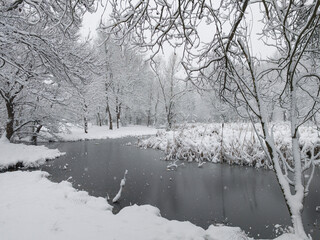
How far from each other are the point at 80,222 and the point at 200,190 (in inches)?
155

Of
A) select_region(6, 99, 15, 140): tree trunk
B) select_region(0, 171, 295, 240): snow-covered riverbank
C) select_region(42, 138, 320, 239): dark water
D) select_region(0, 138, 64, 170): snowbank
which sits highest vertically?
select_region(6, 99, 15, 140): tree trunk

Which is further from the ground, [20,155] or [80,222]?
[20,155]

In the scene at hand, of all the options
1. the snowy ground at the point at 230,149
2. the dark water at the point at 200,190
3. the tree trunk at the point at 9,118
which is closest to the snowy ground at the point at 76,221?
the dark water at the point at 200,190

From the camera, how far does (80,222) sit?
348 centimetres

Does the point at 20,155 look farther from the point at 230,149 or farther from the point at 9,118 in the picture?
the point at 230,149

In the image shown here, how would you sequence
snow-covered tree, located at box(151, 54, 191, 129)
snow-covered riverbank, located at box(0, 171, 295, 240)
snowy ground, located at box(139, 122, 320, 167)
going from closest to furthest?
1. snow-covered tree, located at box(151, 54, 191, 129)
2. snow-covered riverbank, located at box(0, 171, 295, 240)
3. snowy ground, located at box(139, 122, 320, 167)

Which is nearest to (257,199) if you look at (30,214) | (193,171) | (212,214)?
(212,214)

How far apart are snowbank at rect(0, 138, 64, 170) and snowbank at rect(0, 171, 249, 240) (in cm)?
416

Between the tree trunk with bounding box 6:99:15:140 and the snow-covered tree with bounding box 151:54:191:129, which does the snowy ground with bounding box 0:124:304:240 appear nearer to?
the snow-covered tree with bounding box 151:54:191:129

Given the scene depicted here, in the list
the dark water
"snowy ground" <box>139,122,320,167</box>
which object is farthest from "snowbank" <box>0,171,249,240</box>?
"snowy ground" <box>139,122,320,167</box>

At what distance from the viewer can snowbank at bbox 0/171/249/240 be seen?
3139 mm

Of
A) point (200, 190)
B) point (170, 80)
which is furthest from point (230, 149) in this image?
point (170, 80)

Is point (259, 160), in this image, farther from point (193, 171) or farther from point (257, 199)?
point (257, 199)

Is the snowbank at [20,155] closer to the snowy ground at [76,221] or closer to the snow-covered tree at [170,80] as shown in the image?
the snowy ground at [76,221]
